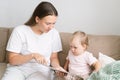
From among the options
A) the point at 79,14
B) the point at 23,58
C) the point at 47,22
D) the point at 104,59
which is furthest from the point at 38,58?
the point at 79,14

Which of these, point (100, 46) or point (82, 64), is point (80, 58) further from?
point (100, 46)

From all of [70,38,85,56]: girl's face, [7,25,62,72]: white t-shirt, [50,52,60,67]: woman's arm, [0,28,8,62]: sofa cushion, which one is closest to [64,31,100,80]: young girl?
[70,38,85,56]: girl's face

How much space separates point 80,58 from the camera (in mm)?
1965

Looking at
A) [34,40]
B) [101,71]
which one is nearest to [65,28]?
[34,40]

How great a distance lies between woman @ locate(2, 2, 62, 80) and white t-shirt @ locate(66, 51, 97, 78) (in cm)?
13

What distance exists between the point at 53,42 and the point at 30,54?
29cm

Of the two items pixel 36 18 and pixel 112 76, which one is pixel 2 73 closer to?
pixel 36 18

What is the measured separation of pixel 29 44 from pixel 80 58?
0.42 m

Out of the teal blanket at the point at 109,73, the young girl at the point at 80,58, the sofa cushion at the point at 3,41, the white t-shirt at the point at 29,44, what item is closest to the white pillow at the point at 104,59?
the young girl at the point at 80,58

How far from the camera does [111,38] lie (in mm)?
2160

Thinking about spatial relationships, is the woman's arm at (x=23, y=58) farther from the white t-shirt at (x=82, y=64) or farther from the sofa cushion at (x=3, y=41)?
the sofa cushion at (x=3, y=41)

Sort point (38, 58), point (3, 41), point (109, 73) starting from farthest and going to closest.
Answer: point (3, 41)
point (38, 58)
point (109, 73)

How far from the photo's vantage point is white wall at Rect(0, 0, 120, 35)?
7.75 feet

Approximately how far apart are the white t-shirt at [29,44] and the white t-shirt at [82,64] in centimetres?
24
